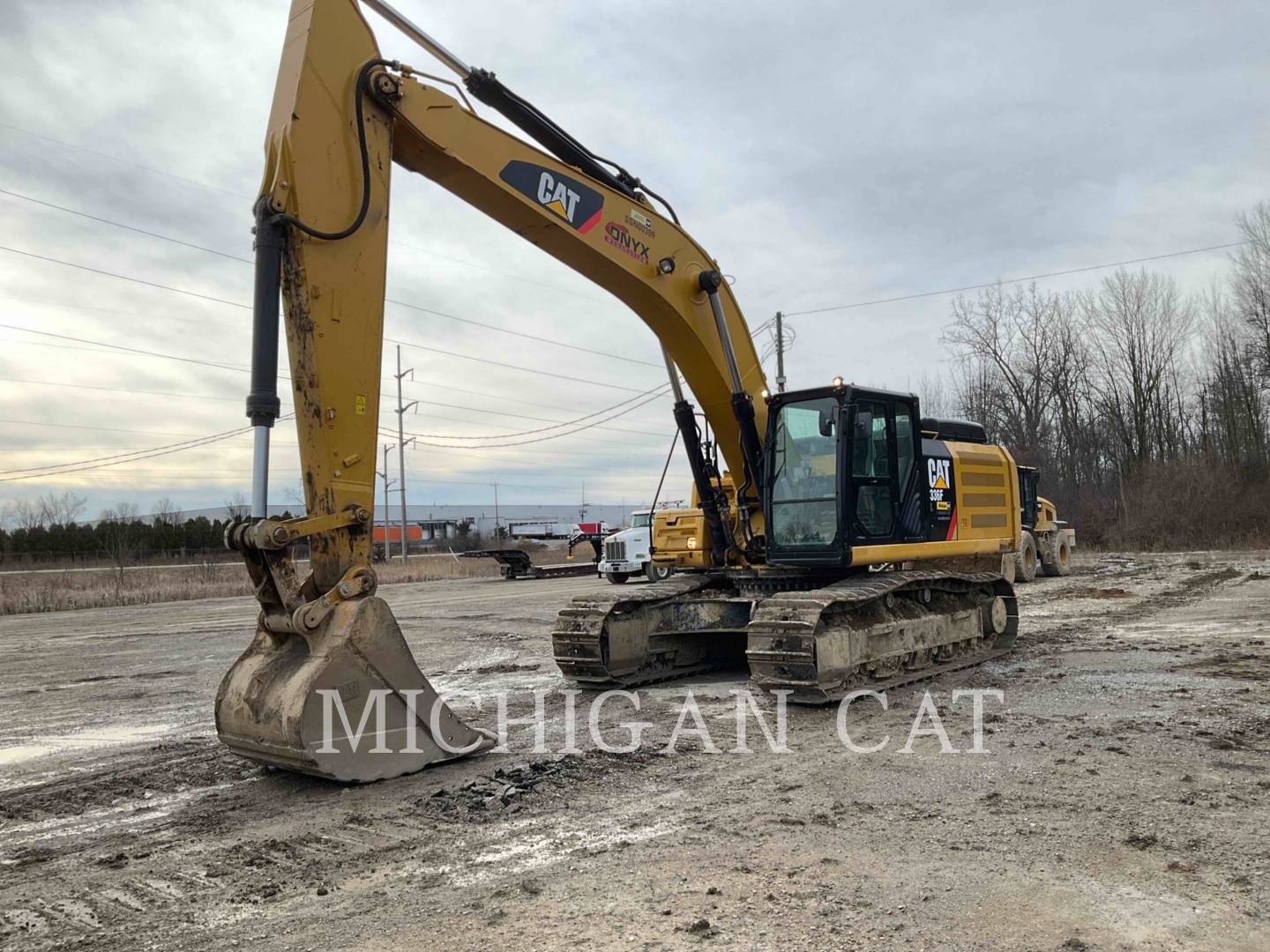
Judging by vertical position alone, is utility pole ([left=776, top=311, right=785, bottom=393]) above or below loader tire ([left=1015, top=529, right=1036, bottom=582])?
above

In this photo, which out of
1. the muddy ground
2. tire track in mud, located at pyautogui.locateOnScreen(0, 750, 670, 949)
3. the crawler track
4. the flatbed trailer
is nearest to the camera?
the muddy ground

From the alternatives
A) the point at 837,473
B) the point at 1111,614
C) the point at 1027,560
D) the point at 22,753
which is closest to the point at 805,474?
the point at 837,473

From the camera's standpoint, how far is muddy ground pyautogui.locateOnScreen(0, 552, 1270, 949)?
343cm

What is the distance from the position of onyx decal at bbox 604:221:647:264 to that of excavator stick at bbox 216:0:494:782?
6.75 ft

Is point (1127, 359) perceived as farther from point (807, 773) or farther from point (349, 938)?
point (349, 938)

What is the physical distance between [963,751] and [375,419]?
4.11 metres

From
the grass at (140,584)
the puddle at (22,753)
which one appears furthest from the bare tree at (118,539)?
the puddle at (22,753)

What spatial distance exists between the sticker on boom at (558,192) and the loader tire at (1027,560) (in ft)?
49.1

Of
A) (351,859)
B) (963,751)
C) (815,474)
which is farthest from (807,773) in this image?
(815,474)

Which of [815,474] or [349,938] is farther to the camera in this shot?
[815,474]

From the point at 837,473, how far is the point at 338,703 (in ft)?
14.9

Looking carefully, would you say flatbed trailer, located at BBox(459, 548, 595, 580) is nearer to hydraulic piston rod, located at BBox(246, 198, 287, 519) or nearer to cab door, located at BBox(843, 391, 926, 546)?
cab door, located at BBox(843, 391, 926, 546)

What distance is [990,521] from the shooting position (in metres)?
10.2

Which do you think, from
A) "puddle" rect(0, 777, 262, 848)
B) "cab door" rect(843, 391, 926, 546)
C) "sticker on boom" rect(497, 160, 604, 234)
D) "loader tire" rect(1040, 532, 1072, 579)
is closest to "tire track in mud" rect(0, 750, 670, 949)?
"puddle" rect(0, 777, 262, 848)
